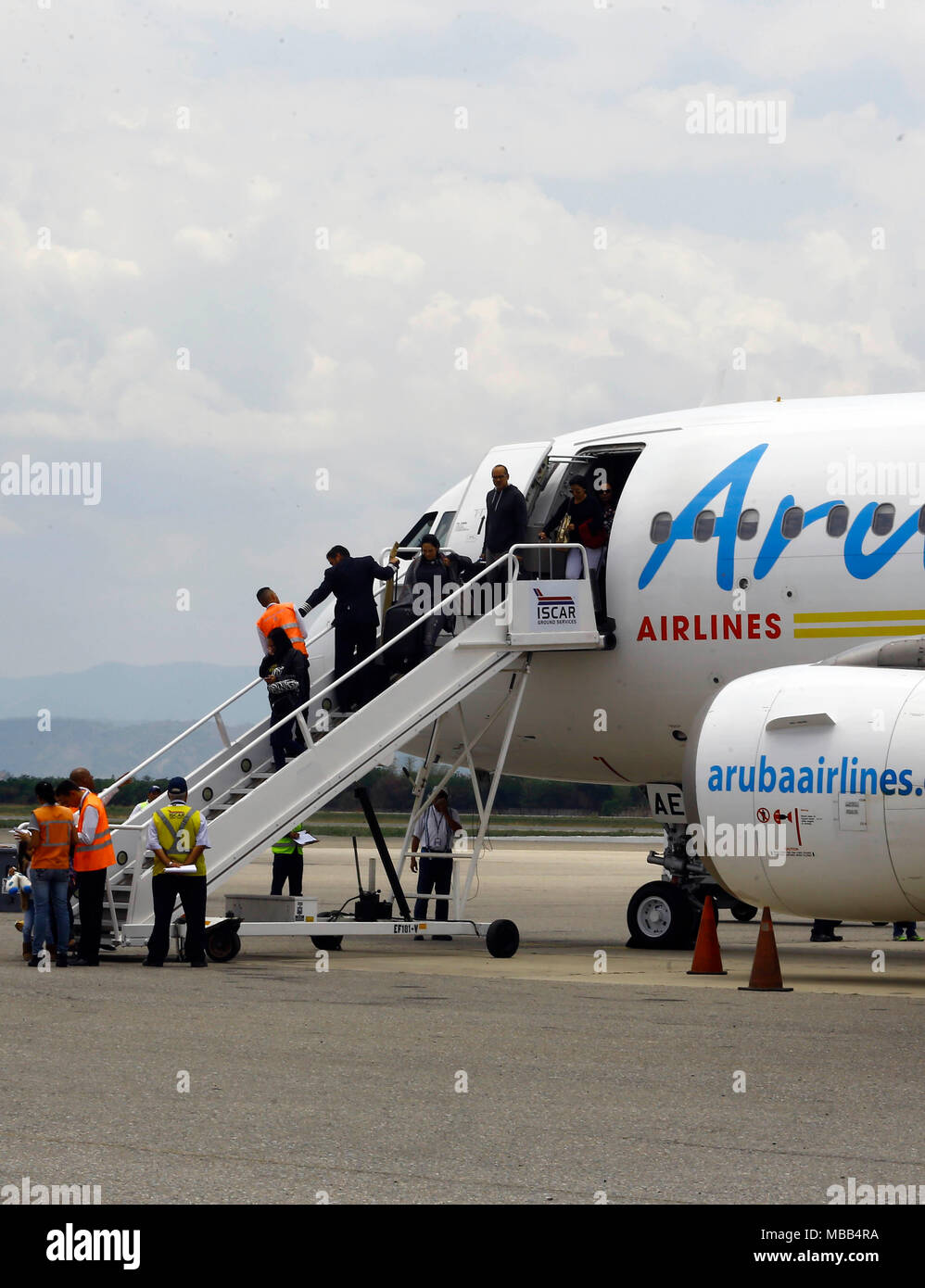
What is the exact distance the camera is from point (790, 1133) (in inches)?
372

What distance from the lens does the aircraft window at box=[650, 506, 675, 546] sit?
816 inches

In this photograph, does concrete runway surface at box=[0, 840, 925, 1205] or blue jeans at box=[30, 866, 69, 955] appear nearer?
concrete runway surface at box=[0, 840, 925, 1205]

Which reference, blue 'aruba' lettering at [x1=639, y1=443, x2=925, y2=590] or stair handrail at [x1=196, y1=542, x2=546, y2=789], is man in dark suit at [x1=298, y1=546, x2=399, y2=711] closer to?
stair handrail at [x1=196, y1=542, x2=546, y2=789]

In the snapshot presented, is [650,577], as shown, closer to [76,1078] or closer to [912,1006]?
[912,1006]

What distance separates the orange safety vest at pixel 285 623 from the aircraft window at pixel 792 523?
229 inches

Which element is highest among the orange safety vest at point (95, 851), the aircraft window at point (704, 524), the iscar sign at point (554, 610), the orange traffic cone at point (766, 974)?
the aircraft window at point (704, 524)

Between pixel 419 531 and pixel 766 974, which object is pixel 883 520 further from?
pixel 419 531

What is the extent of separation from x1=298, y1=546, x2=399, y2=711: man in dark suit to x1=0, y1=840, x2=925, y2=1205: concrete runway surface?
147 inches

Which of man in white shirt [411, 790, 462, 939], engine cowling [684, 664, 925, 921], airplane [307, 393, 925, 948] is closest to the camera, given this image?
engine cowling [684, 664, 925, 921]

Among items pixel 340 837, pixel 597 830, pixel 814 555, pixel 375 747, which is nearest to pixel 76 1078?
pixel 375 747

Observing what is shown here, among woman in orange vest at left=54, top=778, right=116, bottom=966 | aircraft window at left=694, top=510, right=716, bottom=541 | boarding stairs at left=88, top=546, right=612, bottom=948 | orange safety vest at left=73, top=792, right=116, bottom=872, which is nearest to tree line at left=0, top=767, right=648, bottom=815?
boarding stairs at left=88, top=546, right=612, bottom=948

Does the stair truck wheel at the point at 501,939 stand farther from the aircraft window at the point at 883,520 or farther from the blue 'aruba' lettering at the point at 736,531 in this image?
the aircraft window at the point at 883,520

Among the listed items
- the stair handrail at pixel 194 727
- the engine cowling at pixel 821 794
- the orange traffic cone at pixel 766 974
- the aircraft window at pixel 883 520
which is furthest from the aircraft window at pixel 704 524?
the orange traffic cone at pixel 766 974

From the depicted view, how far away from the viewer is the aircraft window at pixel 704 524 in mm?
20359
